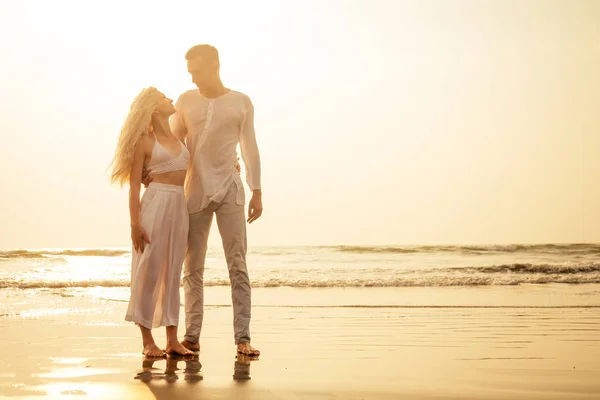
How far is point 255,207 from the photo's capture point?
206 inches

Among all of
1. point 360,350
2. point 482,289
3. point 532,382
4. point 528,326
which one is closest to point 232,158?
point 360,350

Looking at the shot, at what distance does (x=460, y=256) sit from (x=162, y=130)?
75.1ft

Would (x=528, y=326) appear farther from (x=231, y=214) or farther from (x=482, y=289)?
(x=482, y=289)

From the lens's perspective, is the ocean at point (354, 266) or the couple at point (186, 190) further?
the ocean at point (354, 266)

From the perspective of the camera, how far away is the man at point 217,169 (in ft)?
16.9

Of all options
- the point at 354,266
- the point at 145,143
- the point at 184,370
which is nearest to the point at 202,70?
the point at 145,143

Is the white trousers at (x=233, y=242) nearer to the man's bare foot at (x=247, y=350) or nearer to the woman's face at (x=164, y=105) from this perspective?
the man's bare foot at (x=247, y=350)

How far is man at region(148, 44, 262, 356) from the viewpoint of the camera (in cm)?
514

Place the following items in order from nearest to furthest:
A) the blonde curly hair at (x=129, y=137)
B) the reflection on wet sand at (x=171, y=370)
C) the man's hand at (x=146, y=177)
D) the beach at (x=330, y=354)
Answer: the beach at (x=330, y=354), the reflection on wet sand at (x=171, y=370), the blonde curly hair at (x=129, y=137), the man's hand at (x=146, y=177)

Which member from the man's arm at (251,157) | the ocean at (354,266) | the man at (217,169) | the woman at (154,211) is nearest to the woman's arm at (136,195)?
the woman at (154,211)

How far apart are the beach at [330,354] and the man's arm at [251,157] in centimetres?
109

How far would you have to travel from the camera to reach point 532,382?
400 cm

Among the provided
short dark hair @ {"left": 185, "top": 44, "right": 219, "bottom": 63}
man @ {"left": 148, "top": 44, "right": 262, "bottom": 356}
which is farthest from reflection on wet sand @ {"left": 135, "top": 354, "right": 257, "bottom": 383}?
short dark hair @ {"left": 185, "top": 44, "right": 219, "bottom": 63}

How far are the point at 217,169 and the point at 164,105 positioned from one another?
549 millimetres
